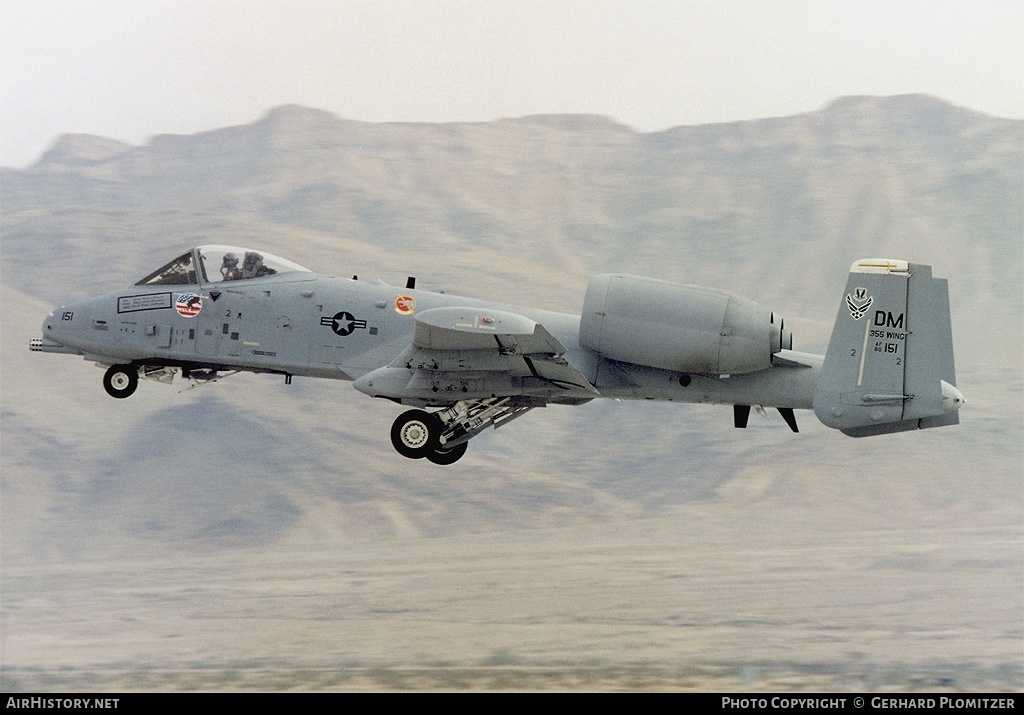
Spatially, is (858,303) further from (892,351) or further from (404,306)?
(404,306)

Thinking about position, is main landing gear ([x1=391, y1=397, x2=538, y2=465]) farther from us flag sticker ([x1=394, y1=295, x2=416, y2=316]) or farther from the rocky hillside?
the rocky hillside

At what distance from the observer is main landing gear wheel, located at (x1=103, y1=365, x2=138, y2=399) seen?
850 inches

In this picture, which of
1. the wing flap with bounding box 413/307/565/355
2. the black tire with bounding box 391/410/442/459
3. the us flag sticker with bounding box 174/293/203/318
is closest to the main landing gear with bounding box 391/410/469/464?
the black tire with bounding box 391/410/442/459

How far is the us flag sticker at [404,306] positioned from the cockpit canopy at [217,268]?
6.18 ft

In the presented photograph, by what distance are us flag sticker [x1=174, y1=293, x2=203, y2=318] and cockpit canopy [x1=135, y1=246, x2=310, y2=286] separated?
0.31 metres

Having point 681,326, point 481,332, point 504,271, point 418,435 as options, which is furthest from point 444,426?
point 504,271

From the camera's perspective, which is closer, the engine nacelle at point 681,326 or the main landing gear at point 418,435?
the engine nacelle at point 681,326

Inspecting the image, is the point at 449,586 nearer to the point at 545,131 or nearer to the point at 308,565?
the point at 308,565

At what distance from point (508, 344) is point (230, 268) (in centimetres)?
531

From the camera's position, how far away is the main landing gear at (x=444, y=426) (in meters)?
20.5

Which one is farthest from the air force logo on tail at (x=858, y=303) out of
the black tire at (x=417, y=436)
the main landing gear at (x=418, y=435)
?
the black tire at (x=417, y=436)

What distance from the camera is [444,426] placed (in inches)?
810

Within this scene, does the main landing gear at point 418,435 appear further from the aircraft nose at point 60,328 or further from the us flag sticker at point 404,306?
the aircraft nose at point 60,328
